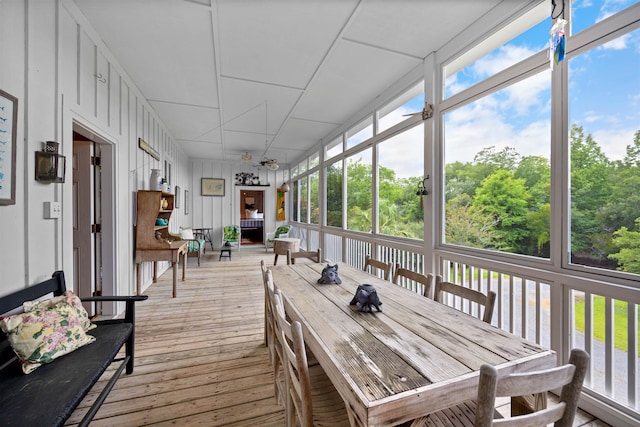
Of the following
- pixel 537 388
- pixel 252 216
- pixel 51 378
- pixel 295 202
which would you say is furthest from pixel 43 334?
pixel 252 216

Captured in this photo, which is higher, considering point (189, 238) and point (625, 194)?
point (625, 194)

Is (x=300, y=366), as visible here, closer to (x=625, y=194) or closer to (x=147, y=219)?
(x=625, y=194)

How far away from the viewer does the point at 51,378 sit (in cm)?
132

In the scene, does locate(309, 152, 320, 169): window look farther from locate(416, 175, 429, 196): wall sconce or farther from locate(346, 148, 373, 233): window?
locate(416, 175, 429, 196): wall sconce

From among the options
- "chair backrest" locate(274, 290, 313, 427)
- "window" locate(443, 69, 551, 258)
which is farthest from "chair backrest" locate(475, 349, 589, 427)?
"window" locate(443, 69, 551, 258)

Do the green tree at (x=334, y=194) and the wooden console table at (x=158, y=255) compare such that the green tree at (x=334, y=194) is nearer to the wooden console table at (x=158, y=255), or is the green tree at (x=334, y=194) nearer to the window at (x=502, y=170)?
the window at (x=502, y=170)

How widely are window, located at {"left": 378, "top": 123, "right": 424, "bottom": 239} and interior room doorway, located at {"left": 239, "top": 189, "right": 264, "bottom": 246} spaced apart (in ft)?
20.9

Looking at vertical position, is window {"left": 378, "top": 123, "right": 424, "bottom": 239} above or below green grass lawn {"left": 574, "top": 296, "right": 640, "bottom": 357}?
above

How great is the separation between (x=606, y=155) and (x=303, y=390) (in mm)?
2281

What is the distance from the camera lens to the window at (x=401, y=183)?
3219 millimetres

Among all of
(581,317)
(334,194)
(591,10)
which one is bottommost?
(581,317)

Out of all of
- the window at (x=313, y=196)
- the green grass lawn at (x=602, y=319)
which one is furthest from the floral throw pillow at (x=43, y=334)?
the window at (x=313, y=196)

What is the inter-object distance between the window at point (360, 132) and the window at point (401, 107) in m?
0.34

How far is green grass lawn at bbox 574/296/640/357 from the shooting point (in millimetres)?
1604
